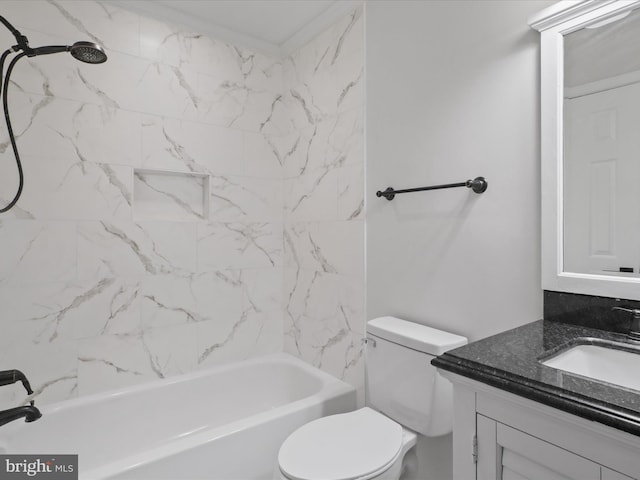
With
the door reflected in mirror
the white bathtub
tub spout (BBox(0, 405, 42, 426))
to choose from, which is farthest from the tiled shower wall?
the door reflected in mirror

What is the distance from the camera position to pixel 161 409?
2090mm

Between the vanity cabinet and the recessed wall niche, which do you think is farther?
the recessed wall niche

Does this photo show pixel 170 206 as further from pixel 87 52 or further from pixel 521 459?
pixel 521 459

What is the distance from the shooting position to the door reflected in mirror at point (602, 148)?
1.13 meters

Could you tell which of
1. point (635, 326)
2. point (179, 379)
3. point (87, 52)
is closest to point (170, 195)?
point (87, 52)

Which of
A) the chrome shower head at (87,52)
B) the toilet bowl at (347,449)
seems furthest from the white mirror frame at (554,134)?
the chrome shower head at (87,52)

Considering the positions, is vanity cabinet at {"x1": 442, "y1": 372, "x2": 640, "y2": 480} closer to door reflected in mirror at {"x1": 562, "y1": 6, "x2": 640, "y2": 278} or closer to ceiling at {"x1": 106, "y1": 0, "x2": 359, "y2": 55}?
door reflected in mirror at {"x1": 562, "y1": 6, "x2": 640, "y2": 278}

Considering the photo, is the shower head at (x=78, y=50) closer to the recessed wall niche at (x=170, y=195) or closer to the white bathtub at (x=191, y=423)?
the recessed wall niche at (x=170, y=195)

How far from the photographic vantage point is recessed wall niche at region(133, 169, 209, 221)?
217 centimetres

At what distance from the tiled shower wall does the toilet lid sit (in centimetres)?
51

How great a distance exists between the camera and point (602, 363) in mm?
1046

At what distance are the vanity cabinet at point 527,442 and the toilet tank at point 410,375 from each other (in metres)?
0.49

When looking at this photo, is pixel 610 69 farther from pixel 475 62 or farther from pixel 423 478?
pixel 423 478

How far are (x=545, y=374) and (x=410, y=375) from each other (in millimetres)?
781
